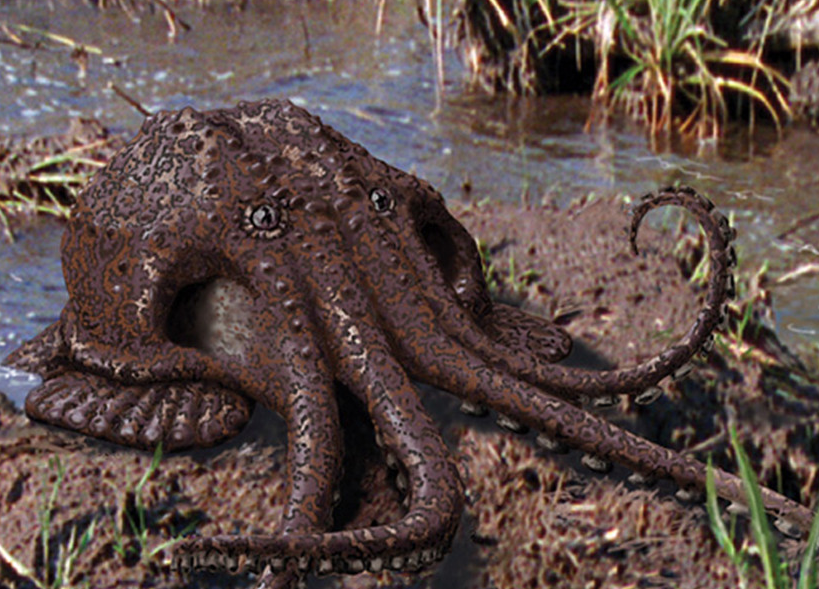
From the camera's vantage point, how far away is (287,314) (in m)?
3.40

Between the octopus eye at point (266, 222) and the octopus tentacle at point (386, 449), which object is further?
the octopus eye at point (266, 222)

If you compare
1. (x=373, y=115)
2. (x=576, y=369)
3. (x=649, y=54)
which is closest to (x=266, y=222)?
(x=576, y=369)

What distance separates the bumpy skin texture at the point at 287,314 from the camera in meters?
3.27

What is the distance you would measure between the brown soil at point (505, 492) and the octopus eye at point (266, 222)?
0.63 metres

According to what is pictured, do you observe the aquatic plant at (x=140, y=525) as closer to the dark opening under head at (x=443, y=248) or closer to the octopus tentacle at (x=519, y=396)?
the octopus tentacle at (x=519, y=396)

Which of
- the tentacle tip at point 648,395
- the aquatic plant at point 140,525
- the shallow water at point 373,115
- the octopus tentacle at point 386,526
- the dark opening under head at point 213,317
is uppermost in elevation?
the dark opening under head at point 213,317

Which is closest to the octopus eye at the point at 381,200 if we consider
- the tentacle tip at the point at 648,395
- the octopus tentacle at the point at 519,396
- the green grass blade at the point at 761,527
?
the octopus tentacle at the point at 519,396

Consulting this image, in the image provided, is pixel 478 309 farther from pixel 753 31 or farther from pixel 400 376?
pixel 753 31

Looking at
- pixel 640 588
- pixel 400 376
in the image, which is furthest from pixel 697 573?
pixel 400 376

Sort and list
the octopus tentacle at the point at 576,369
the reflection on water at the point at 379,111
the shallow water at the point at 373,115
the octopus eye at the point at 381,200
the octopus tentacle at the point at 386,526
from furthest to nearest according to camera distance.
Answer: the reflection on water at the point at 379,111 < the shallow water at the point at 373,115 < the octopus eye at the point at 381,200 < the octopus tentacle at the point at 576,369 < the octopus tentacle at the point at 386,526

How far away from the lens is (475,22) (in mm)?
8359

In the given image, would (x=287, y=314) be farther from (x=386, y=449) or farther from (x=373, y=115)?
(x=373, y=115)

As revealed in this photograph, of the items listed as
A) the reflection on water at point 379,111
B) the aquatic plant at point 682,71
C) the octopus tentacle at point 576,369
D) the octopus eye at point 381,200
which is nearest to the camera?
the octopus tentacle at point 576,369

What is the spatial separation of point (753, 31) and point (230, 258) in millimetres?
5452
